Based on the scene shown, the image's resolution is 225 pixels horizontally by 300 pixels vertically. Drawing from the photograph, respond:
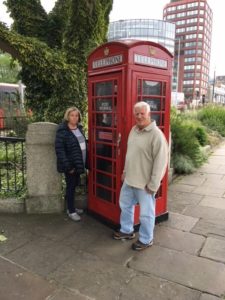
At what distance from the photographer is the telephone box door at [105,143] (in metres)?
3.88

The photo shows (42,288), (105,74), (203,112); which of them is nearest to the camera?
(42,288)

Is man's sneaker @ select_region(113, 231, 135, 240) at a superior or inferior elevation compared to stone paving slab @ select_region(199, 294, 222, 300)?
superior

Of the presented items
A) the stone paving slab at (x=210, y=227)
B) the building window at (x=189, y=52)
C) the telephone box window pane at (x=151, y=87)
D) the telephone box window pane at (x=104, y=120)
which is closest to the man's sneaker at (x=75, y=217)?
the telephone box window pane at (x=104, y=120)

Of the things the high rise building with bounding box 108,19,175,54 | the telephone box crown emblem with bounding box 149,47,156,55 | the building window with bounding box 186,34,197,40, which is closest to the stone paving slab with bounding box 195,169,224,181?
the telephone box crown emblem with bounding box 149,47,156,55

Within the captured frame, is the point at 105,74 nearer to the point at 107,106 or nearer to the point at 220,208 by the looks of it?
the point at 107,106

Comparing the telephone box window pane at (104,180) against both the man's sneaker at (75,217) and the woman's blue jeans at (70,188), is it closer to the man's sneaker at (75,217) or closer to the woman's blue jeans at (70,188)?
the woman's blue jeans at (70,188)

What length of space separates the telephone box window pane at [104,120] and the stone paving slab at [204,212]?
2.05 m

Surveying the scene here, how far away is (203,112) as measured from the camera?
49.4 feet

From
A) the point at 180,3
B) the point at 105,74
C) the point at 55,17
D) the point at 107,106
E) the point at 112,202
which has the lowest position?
the point at 112,202

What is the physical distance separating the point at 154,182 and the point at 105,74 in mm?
1638

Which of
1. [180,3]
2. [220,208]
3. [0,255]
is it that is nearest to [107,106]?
[0,255]

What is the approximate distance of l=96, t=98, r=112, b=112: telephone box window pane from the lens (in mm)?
3985

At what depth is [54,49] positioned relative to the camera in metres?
7.94

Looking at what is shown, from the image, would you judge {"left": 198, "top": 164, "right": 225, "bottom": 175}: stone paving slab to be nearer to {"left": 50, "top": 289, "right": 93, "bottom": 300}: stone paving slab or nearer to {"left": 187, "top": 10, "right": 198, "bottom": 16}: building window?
{"left": 50, "top": 289, "right": 93, "bottom": 300}: stone paving slab
